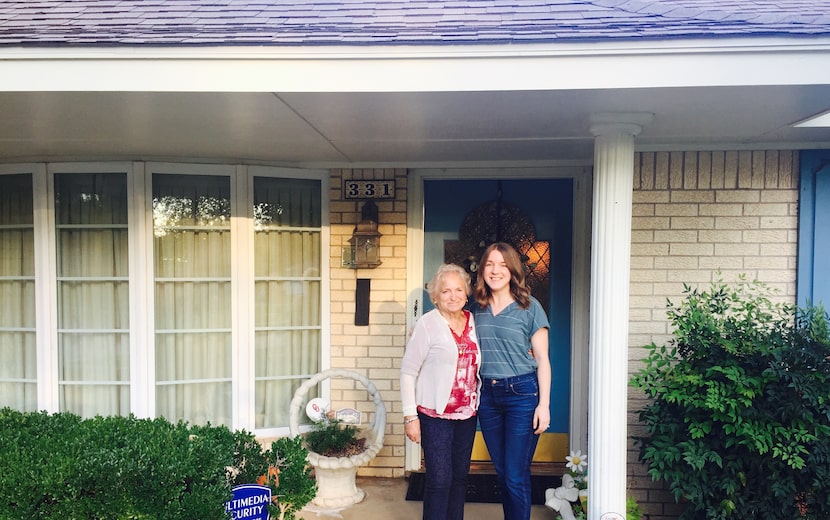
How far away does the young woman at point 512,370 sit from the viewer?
2562 mm

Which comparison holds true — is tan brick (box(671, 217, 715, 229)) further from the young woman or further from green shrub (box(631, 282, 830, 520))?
the young woman

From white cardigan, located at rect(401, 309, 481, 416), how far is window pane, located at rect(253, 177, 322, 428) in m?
1.56

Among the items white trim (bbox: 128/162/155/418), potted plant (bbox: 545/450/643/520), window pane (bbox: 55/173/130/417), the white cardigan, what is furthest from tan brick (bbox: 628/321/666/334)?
window pane (bbox: 55/173/130/417)

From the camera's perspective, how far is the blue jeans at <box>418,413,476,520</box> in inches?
101

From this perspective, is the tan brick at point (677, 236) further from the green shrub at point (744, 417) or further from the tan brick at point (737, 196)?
the green shrub at point (744, 417)

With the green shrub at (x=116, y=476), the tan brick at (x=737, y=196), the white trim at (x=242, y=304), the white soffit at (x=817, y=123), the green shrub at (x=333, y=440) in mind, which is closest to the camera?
the green shrub at (x=116, y=476)

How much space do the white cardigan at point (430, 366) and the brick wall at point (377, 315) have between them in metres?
1.29

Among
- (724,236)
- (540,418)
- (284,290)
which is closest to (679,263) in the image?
(724,236)

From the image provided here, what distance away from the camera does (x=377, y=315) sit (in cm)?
388

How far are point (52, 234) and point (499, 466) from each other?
3.23 m

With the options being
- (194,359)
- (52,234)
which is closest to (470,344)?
(194,359)

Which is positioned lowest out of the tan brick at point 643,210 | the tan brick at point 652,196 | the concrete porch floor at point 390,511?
the concrete porch floor at point 390,511

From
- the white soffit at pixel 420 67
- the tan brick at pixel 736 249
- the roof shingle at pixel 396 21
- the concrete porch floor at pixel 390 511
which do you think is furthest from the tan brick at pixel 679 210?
the concrete porch floor at pixel 390 511

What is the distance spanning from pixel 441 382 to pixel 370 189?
1.73 metres
